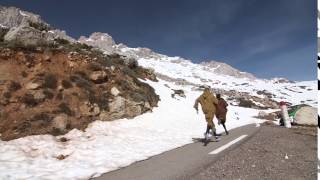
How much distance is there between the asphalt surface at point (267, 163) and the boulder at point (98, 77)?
1226 cm

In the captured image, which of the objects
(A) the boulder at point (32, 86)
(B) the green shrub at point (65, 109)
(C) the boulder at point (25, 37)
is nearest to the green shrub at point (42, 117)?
(B) the green shrub at point (65, 109)

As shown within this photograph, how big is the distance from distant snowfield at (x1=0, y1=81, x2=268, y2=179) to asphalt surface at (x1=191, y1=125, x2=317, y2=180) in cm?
302

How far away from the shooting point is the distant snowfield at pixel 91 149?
9547mm

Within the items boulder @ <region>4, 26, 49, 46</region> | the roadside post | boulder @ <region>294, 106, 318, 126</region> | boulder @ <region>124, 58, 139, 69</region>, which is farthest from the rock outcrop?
boulder @ <region>294, 106, 318, 126</region>

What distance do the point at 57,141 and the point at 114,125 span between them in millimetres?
4541

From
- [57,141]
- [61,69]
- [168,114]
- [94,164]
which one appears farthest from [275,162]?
[168,114]

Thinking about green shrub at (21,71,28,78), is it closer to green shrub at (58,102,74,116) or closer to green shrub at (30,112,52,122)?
green shrub at (58,102,74,116)

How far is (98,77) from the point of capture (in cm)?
2142

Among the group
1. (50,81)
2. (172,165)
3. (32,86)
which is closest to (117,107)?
(50,81)

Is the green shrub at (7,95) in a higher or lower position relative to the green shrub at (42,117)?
higher

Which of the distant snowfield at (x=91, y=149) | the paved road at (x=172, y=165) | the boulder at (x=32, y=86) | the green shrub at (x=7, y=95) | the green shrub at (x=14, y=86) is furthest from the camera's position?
the boulder at (x=32, y=86)

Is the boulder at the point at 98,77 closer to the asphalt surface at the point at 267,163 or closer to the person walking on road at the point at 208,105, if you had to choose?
the person walking on road at the point at 208,105

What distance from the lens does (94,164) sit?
10.2m

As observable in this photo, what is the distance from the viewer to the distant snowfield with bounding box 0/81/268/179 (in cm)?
955
